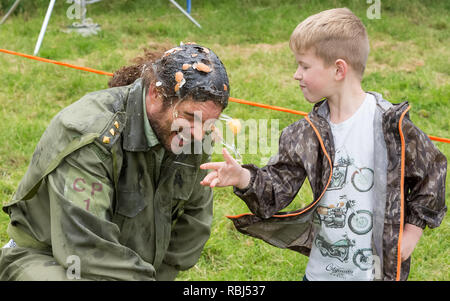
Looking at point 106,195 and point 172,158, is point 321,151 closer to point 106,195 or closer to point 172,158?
point 172,158

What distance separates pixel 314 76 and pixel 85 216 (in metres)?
1.16

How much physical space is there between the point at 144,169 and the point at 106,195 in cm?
23

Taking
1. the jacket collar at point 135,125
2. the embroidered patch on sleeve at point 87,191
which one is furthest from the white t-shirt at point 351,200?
the embroidered patch on sleeve at point 87,191

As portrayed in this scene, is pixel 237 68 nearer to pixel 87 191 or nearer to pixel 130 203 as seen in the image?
pixel 130 203

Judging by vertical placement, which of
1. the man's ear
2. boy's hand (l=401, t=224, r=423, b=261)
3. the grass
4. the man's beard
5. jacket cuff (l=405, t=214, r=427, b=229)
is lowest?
the grass

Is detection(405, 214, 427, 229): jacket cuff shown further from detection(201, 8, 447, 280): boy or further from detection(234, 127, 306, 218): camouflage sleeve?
detection(234, 127, 306, 218): camouflage sleeve

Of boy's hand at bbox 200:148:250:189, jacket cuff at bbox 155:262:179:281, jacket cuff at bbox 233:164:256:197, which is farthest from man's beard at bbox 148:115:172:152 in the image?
jacket cuff at bbox 155:262:179:281

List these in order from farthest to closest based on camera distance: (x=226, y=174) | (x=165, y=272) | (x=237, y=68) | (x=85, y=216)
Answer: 1. (x=237, y=68)
2. (x=165, y=272)
3. (x=226, y=174)
4. (x=85, y=216)

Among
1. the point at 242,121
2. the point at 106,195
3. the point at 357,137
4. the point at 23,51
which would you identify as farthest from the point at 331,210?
the point at 23,51

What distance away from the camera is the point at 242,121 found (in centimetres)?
608

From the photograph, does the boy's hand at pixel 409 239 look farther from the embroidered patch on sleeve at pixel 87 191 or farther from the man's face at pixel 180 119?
the embroidered patch on sleeve at pixel 87 191

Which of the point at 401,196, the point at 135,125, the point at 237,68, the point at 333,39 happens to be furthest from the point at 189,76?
Result: the point at 237,68

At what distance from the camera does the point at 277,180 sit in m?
2.88

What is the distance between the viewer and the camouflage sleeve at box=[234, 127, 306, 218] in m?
2.83
